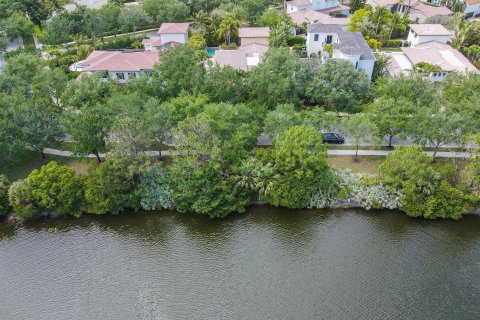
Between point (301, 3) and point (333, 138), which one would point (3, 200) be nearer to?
point (333, 138)

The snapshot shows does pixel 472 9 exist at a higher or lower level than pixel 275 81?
higher

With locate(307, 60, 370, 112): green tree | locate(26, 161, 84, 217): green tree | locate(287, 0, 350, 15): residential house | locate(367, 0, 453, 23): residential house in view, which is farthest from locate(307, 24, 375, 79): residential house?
locate(26, 161, 84, 217): green tree

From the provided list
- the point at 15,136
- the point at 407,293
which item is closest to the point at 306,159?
the point at 407,293

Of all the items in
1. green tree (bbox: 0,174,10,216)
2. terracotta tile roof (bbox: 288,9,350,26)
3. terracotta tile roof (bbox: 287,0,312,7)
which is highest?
terracotta tile roof (bbox: 287,0,312,7)

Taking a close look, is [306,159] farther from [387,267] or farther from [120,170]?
[120,170]

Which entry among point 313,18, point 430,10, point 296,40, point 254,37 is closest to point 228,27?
point 254,37

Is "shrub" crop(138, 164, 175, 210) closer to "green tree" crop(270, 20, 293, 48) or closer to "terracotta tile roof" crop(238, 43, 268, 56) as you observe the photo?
"terracotta tile roof" crop(238, 43, 268, 56)

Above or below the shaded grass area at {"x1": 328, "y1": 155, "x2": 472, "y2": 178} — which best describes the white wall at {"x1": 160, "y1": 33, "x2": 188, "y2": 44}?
above
